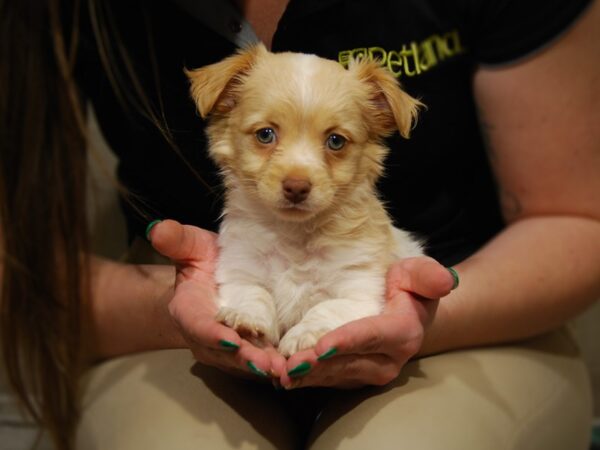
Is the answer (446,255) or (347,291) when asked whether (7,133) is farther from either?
(446,255)

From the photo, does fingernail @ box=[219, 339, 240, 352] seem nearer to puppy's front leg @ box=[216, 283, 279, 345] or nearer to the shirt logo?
puppy's front leg @ box=[216, 283, 279, 345]

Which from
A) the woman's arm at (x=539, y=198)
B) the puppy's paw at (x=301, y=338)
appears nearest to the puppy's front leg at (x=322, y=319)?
the puppy's paw at (x=301, y=338)

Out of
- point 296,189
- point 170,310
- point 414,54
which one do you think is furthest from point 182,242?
point 414,54

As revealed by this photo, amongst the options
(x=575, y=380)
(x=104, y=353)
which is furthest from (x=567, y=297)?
(x=104, y=353)

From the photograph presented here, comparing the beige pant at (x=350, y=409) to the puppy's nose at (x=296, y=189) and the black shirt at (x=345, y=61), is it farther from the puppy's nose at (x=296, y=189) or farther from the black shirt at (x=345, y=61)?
the puppy's nose at (x=296, y=189)

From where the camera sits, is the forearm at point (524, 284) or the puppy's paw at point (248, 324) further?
the forearm at point (524, 284)

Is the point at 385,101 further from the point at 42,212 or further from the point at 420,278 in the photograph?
the point at 42,212

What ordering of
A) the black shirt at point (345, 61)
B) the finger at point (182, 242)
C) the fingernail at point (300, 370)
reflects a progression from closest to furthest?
the fingernail at point (300, 370) < the finger at point (182, 242) < the black shirt at point (345, 61)
